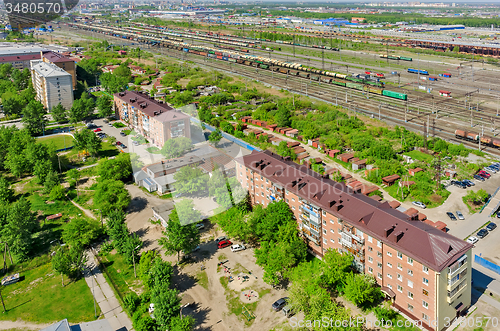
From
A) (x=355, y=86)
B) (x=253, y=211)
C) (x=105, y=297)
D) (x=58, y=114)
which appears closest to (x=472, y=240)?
(x=253, y=211)

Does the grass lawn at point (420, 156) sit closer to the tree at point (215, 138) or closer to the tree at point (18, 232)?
the tree at point (215, 138)

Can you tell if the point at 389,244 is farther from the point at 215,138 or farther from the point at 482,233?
the point at 215,138

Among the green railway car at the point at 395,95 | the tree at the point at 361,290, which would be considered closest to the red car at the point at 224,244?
the tree at the point at 361,290

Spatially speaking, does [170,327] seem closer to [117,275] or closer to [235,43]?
[117,275]

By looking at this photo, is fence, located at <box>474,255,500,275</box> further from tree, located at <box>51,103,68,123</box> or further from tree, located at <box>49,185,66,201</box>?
tree, located at <box>51,103,68,123</box>

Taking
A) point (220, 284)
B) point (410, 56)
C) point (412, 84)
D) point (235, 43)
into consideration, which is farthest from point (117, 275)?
point (235, 43)

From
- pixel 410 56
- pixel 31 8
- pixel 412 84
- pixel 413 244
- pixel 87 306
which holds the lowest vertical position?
pixel 87 306
